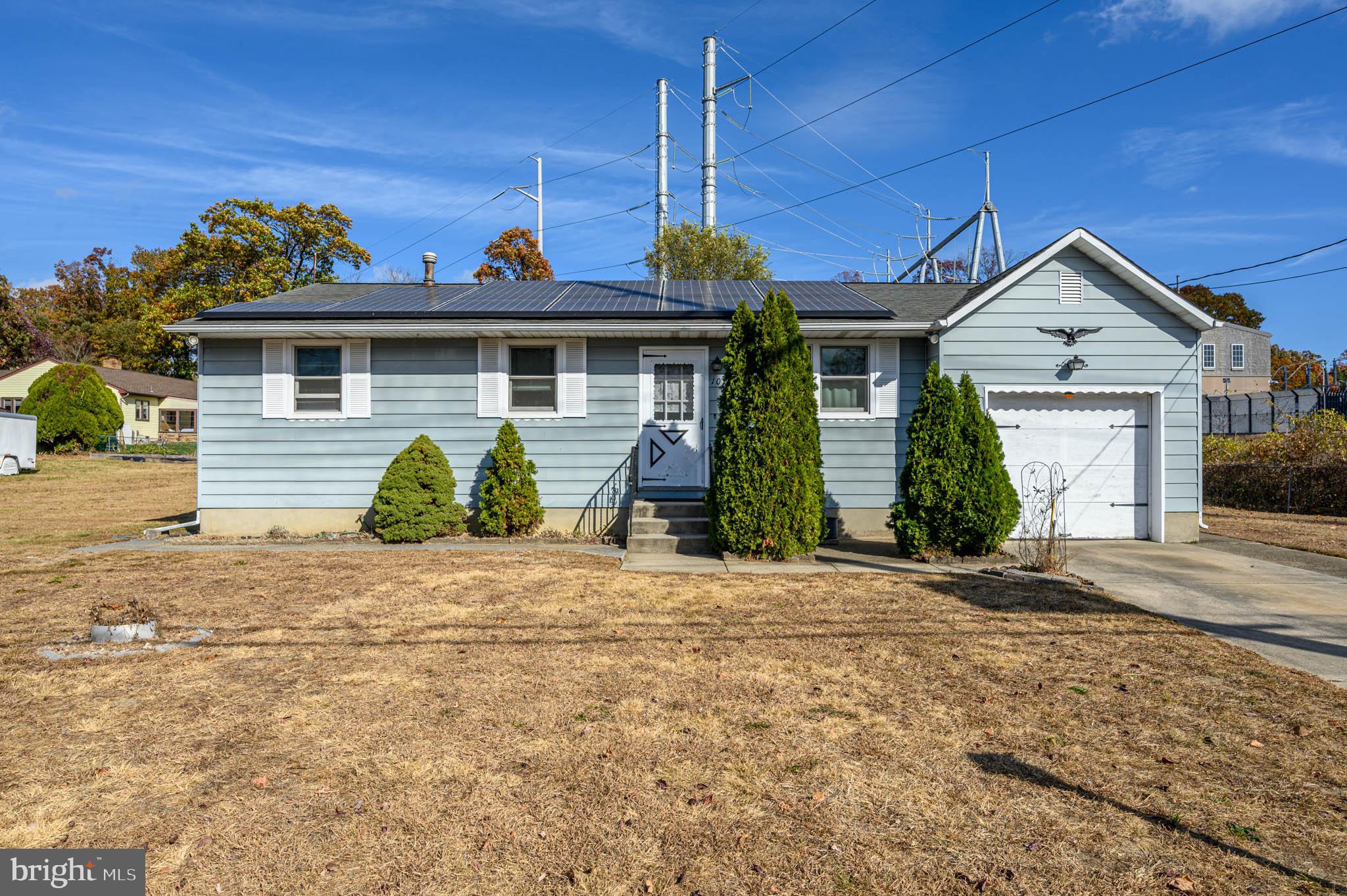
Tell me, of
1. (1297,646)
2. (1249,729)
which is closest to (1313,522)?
(1297,646)

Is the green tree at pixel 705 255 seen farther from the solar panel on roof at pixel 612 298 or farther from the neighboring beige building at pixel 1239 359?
the neighboring beige building at pixel 1239 359

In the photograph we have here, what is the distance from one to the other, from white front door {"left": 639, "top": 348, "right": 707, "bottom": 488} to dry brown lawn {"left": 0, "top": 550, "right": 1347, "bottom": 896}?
4.77 m

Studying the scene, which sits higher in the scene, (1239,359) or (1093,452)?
(1239,359)

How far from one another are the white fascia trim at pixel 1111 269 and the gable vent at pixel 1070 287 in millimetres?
312

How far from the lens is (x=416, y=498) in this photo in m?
10.2

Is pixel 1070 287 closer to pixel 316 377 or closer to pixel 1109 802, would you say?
pixel 1109 802

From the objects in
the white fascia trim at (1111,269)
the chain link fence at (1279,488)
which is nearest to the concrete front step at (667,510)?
the white fascia trim at (1111,269)

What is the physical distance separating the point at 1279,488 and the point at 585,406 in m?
13.8

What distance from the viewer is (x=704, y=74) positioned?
965 inches

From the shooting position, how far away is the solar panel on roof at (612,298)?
1108 cm

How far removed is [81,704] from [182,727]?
86cm

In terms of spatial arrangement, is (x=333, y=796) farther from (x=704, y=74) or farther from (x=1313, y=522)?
(x=704, y=74)

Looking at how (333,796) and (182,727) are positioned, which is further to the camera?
(182,727)

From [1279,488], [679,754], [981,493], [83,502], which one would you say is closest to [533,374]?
[981,493]
